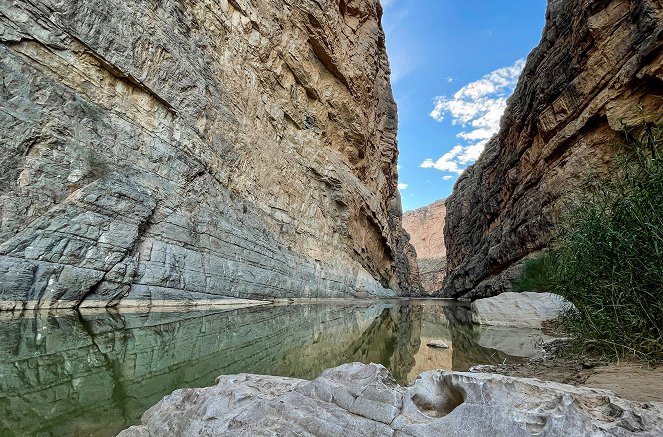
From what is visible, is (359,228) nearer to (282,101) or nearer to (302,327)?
(282,101)

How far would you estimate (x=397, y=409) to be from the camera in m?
1.91

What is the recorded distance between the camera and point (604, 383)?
2.74 m

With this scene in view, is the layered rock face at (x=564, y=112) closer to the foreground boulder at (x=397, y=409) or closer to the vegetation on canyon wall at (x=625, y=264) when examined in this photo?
the vegetation on canyon wall at (x=625, y=264)

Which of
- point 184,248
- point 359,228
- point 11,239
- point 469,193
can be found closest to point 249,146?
point 184,248

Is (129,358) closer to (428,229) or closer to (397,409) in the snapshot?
(397,409)

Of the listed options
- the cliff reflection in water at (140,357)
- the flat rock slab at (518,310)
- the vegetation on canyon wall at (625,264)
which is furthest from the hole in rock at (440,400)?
the flat rock slab at (518,310)

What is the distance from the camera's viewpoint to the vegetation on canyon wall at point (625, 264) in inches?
128

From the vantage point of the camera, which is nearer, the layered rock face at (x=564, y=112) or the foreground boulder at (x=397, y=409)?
the foreground boulder at (x=397, y=409)

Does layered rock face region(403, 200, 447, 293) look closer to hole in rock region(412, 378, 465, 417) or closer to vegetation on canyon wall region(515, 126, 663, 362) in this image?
vegetation on canyon wall region(515, 126, 663, 362)

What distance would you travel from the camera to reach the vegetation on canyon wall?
325cm

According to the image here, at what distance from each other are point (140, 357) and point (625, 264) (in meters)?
5.57

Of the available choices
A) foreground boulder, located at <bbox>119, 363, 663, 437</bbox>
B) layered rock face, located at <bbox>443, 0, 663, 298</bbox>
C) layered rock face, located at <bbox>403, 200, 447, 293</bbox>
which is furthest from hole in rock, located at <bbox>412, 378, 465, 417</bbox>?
layered rock face, located at <bbox>403, 200, 447, 293</bbox>

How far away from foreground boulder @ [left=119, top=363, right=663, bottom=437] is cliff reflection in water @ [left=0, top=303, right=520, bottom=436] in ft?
2.48

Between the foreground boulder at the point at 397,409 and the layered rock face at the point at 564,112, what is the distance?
29.3ft
